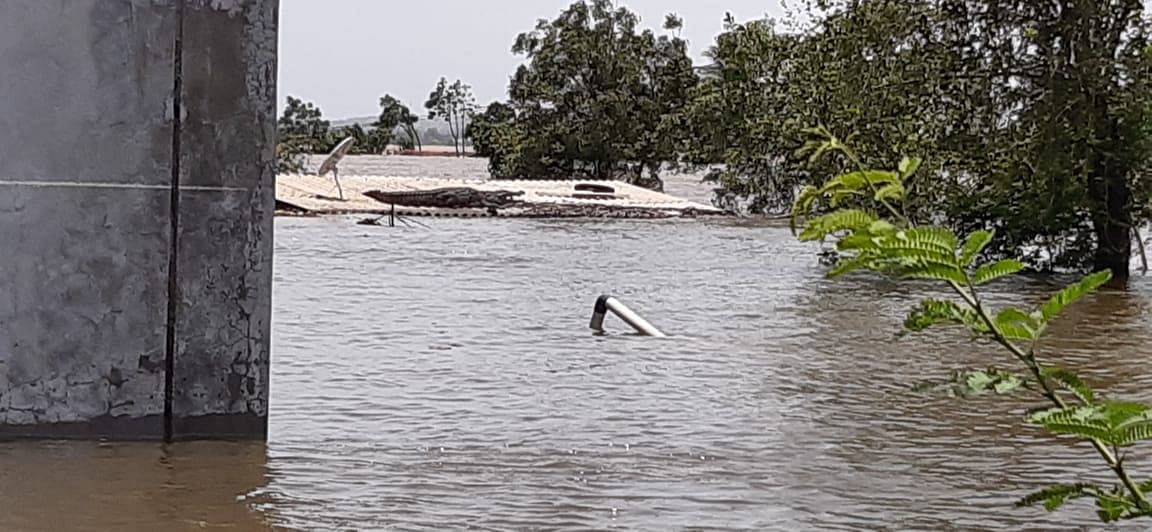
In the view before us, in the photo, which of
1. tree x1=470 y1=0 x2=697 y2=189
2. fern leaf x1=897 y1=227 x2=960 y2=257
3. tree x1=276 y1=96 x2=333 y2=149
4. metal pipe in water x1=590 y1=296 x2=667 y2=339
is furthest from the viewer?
tree x1=276 y1=96 x2=333 y2=149

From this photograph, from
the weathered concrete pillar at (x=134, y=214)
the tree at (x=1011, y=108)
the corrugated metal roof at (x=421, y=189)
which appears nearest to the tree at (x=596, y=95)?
the corrugated metal roof at (x=421, y=189)

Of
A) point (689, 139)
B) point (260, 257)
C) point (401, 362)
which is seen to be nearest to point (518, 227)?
point (689, 139)

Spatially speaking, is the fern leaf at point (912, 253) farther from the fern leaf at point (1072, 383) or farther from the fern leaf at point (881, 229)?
the fern leaf at point (1072, 383)

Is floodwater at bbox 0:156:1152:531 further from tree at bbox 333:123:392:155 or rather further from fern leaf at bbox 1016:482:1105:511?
tree at bbox 333:123:392:155

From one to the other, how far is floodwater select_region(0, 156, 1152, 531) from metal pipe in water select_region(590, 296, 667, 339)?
0.40 ft

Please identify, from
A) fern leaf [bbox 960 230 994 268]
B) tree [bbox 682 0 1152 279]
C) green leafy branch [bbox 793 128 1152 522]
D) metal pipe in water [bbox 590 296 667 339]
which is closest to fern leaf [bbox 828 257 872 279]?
green leafy branch [bbox 793 128 1152 522]

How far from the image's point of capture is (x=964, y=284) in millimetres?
1803

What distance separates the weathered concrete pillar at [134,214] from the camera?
5988 millimetres

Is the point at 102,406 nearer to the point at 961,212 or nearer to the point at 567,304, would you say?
the point at 567,304

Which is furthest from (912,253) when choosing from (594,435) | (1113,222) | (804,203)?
(1113,222)

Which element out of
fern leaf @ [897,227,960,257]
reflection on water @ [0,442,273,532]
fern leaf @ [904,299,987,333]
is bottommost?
reflection on water @ [0,442,273,532]

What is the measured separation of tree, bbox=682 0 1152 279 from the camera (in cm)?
1563

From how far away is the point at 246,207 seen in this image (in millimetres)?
6320

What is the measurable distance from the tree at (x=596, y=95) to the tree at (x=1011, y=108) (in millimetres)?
28863
